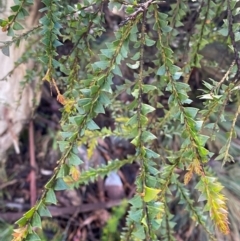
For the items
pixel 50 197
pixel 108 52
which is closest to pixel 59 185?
pixel 50 197

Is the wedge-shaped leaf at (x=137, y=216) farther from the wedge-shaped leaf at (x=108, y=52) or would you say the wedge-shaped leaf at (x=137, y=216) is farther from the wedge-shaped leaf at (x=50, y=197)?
the wedge-shaped leaf at (x=108, y=52)

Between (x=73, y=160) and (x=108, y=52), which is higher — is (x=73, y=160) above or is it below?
below

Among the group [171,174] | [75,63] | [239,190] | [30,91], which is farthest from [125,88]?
[30,91]

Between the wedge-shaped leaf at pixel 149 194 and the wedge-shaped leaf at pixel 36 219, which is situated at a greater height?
the wedge-shaped leaf at pixel 149 194

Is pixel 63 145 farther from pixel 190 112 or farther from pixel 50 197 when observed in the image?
pixel 190 112

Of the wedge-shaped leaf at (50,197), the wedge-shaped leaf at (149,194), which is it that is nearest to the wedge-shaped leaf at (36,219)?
the wedge-shaped leaf at (50,197)

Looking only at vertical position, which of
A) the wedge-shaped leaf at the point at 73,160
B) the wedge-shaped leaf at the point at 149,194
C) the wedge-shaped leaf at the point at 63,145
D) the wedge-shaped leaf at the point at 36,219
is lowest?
the wedge-shaped leaf at the point at 36,219

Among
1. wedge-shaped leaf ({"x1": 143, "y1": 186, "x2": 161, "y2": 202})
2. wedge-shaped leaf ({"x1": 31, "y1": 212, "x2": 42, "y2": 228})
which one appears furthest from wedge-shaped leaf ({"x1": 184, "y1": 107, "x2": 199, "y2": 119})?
wedge-shaped leaf ({"x1": 31, "y1": 212, "x2": 42, "y2": 228})

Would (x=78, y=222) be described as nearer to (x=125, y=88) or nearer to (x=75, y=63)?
(x=125, y=88)

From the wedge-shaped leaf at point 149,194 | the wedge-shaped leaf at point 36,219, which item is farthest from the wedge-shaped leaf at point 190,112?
the wedge-shaped leaf at point 36,219

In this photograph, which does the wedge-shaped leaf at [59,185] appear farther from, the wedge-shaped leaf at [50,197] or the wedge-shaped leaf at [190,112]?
the wedge-shaped leaf at [190,112]

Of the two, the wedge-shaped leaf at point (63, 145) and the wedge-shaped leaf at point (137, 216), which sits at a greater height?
the wedge-shaped leaf at point (63, 145)
